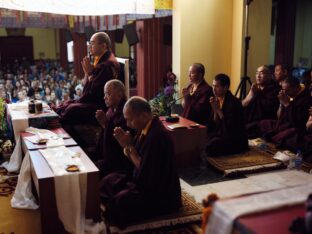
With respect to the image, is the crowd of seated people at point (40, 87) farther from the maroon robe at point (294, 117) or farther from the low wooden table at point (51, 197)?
the maroon robe at point (294, 117)

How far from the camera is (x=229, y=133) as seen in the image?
5.37 metres

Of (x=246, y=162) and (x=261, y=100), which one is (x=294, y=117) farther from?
(x=246, y=162)

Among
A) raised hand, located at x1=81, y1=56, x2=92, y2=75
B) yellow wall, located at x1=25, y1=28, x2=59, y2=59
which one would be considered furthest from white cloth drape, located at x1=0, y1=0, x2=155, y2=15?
yellow wall, located at x1=25, y1=28, x2=59, y2=59

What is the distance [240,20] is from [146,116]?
4608 mm

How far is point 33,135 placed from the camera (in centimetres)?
461

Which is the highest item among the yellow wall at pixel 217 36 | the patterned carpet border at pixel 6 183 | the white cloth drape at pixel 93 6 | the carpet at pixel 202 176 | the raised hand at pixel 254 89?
the white cloth drape at pixel 93 6

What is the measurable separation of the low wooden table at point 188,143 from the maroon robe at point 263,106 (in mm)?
1656

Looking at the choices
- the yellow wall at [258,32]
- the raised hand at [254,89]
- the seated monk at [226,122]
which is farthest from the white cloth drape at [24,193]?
the yellow wall at [258,32]

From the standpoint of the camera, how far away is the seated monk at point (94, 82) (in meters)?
5.64

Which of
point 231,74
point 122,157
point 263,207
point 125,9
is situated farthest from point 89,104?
point 263,207

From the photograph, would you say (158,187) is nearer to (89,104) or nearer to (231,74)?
(89,104)

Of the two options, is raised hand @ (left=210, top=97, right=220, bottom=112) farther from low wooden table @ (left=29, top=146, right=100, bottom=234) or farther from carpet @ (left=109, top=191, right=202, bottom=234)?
low wooden table @ (left=29, top=146, right=100, bottom=234)

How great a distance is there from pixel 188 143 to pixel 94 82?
1635 mm

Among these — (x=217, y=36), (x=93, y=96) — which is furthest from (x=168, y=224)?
(x=217, y=36)
